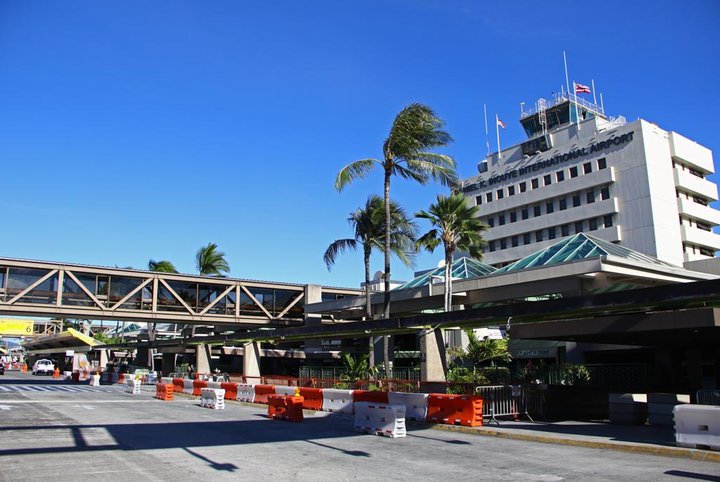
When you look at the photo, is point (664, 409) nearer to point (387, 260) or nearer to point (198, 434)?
point (198, 434)

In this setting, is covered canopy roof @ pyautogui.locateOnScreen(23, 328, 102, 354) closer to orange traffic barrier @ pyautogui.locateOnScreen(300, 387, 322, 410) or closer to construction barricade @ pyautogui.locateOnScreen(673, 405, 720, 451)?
orange traffic barrier @ pyautogui.locateOnScreen(300, 387, 322, 410)

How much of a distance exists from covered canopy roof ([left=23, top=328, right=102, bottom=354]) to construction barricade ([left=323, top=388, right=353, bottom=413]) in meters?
53.6

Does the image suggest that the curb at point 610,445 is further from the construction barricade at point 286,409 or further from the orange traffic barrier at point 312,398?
the orange traffic barrier at point 312,398

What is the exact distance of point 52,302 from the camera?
42.1 metres

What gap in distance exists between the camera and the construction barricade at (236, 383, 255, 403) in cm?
2881

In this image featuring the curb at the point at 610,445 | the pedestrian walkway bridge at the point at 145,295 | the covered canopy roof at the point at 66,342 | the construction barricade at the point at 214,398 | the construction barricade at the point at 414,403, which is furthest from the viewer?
the covered canopy roof at the point at 66,342

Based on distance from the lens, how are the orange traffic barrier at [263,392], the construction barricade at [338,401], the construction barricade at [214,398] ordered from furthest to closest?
the orange traffic barrier at [263,392]
the construction barricade at [214,398]
the construction barricade at [338,401]

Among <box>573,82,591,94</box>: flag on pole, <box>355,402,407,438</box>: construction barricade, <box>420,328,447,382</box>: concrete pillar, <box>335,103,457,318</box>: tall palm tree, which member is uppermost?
<box>573,82,591,94</box>: flag on pole

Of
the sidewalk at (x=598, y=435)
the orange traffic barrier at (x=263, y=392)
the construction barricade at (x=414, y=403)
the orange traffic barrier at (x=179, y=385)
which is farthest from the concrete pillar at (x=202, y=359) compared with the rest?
the sidewalk at (x=598, y=435)

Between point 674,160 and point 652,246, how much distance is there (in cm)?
1227

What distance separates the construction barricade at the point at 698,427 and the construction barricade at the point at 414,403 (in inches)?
308

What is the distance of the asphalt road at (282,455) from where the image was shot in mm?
10539

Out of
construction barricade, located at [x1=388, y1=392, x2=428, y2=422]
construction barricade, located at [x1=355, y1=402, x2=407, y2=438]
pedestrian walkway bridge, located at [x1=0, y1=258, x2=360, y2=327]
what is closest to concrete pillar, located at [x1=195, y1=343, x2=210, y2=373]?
pedestrian walkway bridge, located at [x1=0, y1=258, x2=360, y2=327]

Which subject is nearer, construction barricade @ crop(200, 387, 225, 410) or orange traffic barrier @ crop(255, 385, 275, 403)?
construction barricade @ crop(200, 387, 225, 410)
